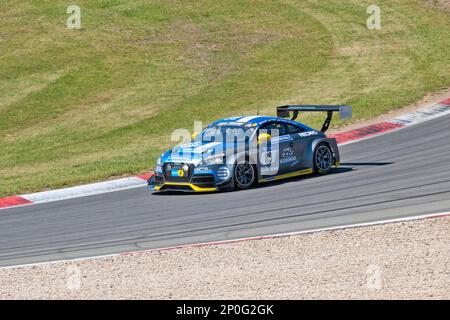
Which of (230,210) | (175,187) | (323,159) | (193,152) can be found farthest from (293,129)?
(230,210)

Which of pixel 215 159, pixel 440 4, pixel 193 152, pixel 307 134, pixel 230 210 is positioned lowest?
pixel 230 210

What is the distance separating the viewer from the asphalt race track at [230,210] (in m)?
13.9

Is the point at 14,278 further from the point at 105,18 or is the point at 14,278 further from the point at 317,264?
the point at 105,18

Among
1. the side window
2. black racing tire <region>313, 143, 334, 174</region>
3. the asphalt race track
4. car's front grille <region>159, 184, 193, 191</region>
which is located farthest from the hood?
black racing tire <region>313, 143, 334, 174</region>

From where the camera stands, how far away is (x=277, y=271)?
1136 centimetres

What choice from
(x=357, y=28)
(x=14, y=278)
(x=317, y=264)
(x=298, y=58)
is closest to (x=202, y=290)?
(x=317, y=264)

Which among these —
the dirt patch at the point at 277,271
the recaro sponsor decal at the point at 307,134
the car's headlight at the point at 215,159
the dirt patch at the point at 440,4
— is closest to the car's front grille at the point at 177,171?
the car's headlight at the point at 215,159

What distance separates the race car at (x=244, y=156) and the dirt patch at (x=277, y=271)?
470 centimetres

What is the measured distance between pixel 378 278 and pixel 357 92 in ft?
60.4

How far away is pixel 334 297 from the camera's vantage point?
32.6 feet

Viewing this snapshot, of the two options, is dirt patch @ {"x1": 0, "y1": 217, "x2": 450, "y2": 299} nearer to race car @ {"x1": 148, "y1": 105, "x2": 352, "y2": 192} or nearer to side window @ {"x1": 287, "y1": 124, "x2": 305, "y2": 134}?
race car @ {"x1": 148, "y1": 105, "x2": 352, "y2": 192}

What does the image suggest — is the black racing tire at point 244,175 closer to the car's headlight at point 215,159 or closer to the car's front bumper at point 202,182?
the car's front bumper at point 202,182

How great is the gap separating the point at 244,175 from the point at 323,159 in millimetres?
1939

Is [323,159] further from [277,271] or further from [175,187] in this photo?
[277,271]
